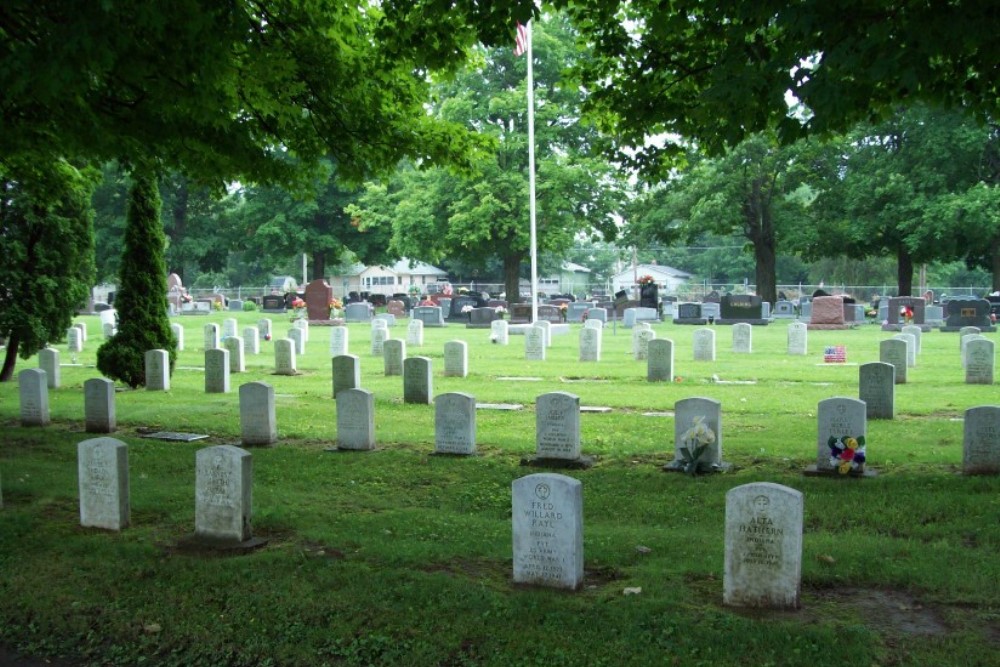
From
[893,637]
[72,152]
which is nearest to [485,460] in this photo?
[893,637]

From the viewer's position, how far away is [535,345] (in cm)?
2341

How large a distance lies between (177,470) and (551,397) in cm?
452

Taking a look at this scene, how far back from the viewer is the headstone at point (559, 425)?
35.1 ft

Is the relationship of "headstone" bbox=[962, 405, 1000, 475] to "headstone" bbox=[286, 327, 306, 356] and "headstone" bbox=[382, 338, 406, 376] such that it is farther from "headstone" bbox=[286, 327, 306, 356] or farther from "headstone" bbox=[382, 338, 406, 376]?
"headstone" bbox=[286, 327, 306, 356]

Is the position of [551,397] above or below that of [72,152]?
below

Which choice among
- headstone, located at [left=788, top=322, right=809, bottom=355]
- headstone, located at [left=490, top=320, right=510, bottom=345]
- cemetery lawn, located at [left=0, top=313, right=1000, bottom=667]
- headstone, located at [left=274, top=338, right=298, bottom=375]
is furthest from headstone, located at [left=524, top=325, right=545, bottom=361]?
cemetery lawn, located at [left=0, top=313, right=1000, bottom=667]

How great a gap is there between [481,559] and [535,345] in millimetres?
16274

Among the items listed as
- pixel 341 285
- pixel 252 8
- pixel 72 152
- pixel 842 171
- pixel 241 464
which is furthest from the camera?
pixel 341 285

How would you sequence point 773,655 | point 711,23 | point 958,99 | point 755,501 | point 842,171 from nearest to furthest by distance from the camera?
point 773,655, point 755,501, point 958,99, point 711,23, point 842,171

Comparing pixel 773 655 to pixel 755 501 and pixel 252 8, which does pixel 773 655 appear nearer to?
pixel 755 501

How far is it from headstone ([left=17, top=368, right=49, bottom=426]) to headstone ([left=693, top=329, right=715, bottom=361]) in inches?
561

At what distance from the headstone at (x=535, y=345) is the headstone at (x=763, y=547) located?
1709 centimetres

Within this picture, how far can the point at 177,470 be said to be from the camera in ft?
35.5

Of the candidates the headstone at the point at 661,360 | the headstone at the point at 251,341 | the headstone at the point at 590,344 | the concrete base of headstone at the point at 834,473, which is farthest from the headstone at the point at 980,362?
the headstone at the point at 251,341
